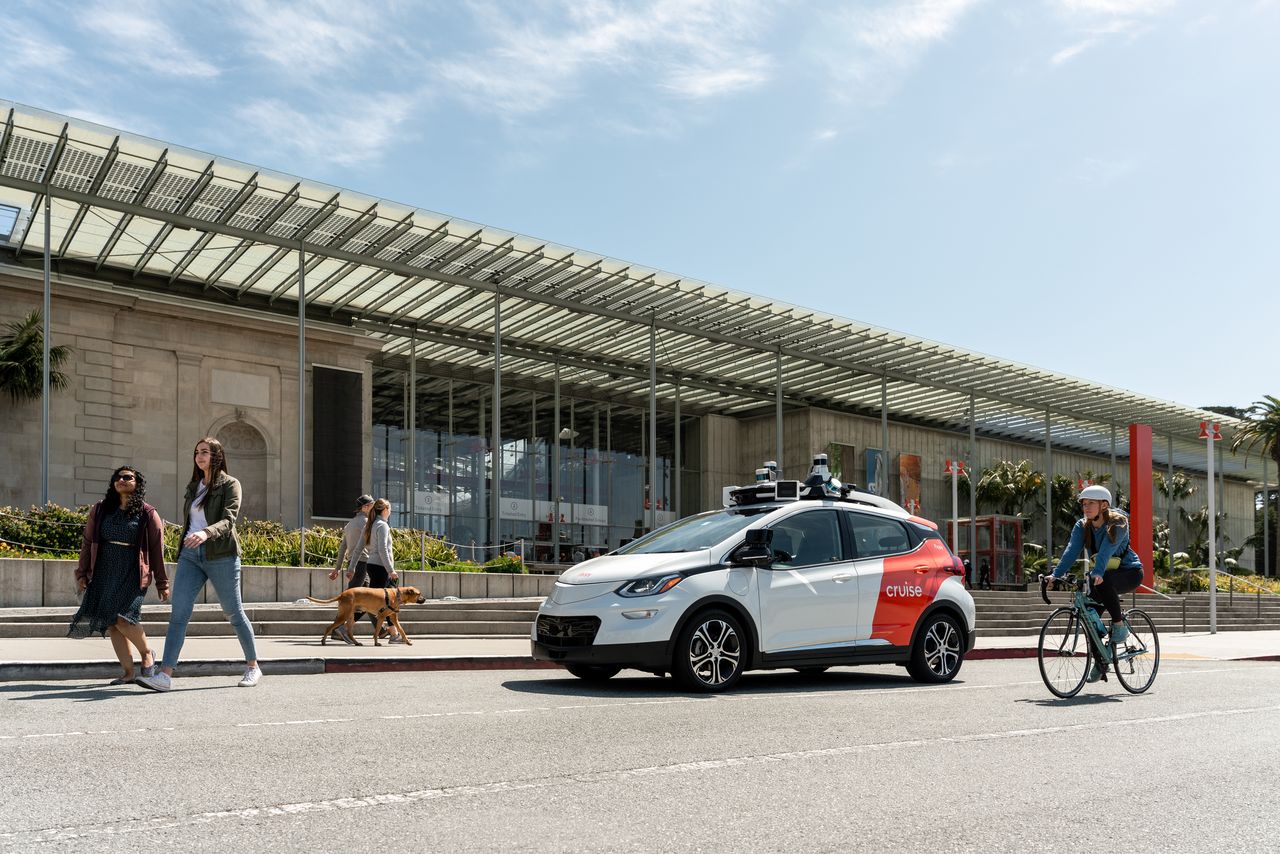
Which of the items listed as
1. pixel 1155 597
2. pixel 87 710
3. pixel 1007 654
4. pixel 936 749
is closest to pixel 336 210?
pixel 1007 654

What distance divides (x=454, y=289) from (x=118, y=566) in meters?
21.7

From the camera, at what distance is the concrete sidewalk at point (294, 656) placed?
381 inches

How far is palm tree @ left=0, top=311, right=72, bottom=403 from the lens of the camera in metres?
26.7

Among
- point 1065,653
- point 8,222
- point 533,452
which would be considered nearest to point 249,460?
point 8,222

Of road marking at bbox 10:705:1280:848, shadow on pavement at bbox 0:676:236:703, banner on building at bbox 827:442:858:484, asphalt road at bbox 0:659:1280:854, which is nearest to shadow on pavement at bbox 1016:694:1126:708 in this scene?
asphalt road at bbox 0:659:1280:854

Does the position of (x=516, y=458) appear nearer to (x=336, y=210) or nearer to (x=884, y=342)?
(x=884, y=342)

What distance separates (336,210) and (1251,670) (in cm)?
1829

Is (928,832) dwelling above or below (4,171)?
below

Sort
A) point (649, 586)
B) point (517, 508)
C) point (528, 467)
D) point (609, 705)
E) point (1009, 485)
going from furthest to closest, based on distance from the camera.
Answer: point (1009, 485) → point (528, 467) → point (517, 508) → point (649, 586) → point (609, 705)

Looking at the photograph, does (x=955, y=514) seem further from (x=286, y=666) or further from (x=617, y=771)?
(x=617, y=771)

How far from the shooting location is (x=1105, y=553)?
31.8 ft

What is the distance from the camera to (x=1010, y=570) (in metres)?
40.1

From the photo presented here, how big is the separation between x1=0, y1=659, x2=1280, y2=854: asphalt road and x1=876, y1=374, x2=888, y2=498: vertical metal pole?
100 feet

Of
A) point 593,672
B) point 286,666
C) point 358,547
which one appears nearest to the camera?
point 593,672
